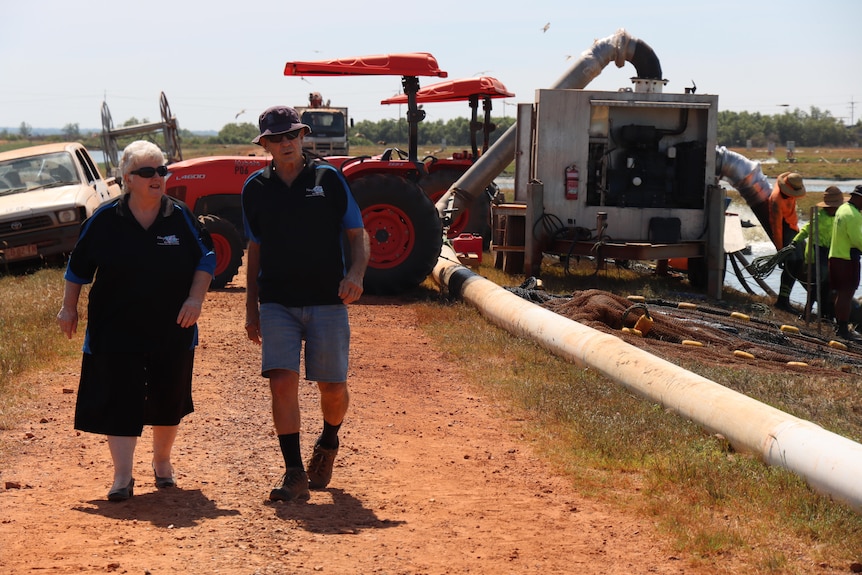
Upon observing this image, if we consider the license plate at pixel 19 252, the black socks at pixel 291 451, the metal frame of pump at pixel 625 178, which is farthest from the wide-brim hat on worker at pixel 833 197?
the black socks at pixel 291 451

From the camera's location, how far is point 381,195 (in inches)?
559

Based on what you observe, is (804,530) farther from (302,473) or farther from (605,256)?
(605,256)

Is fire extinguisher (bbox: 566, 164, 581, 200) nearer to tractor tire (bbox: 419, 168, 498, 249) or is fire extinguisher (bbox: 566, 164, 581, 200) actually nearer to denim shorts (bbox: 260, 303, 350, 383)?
tractor tire (bbox: 419, 168, 498, 249)

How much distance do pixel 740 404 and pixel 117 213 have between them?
154 inches

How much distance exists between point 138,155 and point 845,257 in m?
10.6

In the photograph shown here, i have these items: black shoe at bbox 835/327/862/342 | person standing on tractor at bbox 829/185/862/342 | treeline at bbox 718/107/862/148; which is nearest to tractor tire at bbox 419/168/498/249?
person standing on tractor at bbox 829/185/862/342

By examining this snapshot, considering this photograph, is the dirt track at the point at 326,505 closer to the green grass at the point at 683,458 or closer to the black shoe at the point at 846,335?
the green grass at the point at 683,458

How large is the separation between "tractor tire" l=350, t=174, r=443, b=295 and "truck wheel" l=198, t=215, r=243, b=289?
5.08 feet

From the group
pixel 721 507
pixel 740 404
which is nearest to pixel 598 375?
pixel 740 404

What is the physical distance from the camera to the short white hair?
19.5ft

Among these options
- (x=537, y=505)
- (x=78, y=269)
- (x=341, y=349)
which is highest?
(x=78, y=269)

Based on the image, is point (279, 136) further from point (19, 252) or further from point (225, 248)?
point (19, 252)

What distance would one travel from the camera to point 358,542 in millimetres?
5438

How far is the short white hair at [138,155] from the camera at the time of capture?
5945 mm
